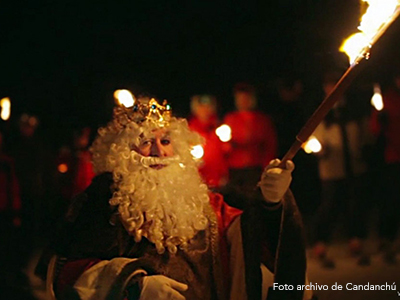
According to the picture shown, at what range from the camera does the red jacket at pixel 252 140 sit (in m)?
6.63

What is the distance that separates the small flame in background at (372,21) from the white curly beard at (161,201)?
1372mm

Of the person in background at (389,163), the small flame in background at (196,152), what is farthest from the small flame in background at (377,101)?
the small flame in background at (196,152)

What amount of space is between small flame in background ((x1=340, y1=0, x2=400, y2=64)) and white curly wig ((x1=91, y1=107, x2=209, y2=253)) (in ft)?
4.51

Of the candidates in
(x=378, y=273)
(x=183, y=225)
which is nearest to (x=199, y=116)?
(x=378, y=273)

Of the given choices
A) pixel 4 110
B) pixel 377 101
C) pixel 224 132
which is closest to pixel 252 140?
pixel 224 132

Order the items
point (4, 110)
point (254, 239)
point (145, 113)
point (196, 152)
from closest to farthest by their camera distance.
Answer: point (254, 239) < point (145, 113) < point (196, 152) < point (4, 110)

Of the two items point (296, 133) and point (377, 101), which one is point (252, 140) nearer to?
point (296, 133)

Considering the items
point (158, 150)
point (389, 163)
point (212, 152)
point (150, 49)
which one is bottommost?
point (158, 150)

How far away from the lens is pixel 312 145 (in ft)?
21.6

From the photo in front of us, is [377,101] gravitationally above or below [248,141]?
above

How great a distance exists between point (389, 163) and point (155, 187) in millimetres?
3594

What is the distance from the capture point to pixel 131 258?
12.5 ft

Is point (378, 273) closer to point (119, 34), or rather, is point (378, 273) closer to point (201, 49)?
point (201, 49)

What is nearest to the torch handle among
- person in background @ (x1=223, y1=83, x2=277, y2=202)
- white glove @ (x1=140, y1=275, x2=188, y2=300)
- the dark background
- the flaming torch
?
the flaming torch
